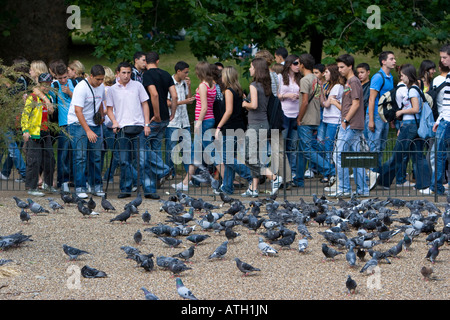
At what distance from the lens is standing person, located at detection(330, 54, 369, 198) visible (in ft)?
40.3

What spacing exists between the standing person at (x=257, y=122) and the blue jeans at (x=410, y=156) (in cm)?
198

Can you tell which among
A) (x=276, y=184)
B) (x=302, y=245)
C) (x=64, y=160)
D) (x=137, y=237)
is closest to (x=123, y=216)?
(x=137, y=237)

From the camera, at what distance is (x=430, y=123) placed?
12.8 m

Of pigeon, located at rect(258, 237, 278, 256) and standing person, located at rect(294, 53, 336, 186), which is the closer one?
pigeon, located at rect(258, 237, 278, 256)

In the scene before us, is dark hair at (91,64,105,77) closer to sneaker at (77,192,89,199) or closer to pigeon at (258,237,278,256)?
sneaker at (77,192,89,199)

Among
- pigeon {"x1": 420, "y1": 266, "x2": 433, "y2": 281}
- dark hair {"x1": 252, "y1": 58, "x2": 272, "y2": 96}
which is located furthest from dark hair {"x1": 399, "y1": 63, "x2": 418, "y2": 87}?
→ pigeon {"x1": 420, "y1": 266, "x2": 433, "y2": 281}

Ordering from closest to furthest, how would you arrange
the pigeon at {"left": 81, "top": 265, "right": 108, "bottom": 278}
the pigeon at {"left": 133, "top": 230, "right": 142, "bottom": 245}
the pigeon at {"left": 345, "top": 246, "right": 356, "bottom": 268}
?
the pigeon at {"left": 81, "top": 265, "right": 108, "bottom": 278} < the pigeon at {"left": 345, "top": 246, "right": 356, "bottom": 268} < the pigeon at {"left": 133, "top": 230, "right": 142, "bottom": 245}

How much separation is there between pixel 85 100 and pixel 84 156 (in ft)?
3.21

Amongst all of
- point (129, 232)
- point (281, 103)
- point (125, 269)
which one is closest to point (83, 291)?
point (125, 269)

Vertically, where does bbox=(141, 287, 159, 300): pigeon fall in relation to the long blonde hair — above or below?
below

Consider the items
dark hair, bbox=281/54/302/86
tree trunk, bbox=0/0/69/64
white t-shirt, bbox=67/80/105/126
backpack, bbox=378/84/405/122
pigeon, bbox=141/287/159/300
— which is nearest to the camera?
pigeon, bbox=141/287/159/300

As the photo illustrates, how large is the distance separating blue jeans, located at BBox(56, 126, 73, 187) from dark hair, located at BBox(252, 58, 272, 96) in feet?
11.1

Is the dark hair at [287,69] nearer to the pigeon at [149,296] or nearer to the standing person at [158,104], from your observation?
the standing person at [158,104]

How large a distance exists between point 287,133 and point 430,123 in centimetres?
252
